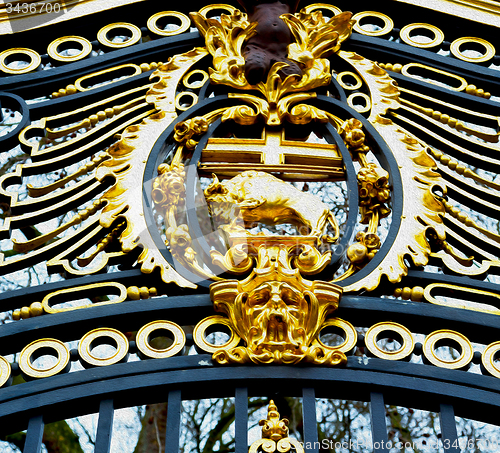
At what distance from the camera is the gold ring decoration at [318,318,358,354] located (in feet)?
7.71

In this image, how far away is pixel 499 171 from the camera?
293cm

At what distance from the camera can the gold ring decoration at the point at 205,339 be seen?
92.4 inches

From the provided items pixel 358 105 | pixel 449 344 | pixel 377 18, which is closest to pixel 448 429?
pixel 449 344

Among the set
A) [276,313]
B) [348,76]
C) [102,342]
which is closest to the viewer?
[276,313]

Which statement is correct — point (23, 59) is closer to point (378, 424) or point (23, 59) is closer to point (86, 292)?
point (86, 292)

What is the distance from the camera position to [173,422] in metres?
2.20

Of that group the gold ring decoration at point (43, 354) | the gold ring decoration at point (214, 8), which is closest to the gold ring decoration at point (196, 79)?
the gold ring decoration at point (214, 8)

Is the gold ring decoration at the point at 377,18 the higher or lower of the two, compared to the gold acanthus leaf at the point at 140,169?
higher

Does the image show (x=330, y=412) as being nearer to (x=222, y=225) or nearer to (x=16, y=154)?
(x=222, y=225)

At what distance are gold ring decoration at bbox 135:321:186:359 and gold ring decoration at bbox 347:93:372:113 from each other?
1035 mm

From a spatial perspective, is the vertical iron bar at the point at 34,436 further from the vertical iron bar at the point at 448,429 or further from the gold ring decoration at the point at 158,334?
the vertical iron bar at the point at 448,429

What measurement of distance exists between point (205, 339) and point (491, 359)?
0.70 m

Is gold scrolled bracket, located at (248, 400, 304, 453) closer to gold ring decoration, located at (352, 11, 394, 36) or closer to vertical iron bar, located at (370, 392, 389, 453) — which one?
vertical iron bar, located at (370, 392, 389, 453)

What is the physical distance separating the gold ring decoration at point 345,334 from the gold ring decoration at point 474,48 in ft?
4.28
